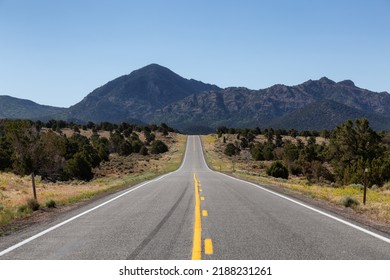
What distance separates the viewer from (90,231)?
34.9 ft

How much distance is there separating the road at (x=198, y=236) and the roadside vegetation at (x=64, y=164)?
3.46 metres

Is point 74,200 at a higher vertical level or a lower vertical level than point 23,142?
lower

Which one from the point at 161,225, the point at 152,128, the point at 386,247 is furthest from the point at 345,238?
the point at 152,128

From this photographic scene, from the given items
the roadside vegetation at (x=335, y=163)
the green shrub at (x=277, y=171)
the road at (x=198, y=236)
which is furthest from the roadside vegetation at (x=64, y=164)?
the green shrub at (x=277, y=171)

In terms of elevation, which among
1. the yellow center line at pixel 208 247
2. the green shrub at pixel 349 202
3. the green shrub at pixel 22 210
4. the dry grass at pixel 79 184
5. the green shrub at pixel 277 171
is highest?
the yellow center line at pixel 208 247

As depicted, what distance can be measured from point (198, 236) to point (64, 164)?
6641 cm

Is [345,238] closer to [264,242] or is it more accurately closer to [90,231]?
[264,242]

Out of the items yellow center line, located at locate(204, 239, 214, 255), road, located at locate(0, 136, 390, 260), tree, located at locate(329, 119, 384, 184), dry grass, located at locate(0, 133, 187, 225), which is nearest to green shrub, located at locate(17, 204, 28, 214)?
dry grass, located at locate(0, 133, 187, 225)

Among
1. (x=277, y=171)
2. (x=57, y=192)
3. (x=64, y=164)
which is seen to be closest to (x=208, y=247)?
(x=57, y=192)

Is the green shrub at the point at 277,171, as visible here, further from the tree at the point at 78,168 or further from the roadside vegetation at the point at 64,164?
the tree at the point at 78,168

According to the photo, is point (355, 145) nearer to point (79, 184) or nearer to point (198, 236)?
point (79, 184)

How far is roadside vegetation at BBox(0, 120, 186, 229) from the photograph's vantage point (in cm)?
2426

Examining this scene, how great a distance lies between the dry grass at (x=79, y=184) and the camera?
20.1 metres
